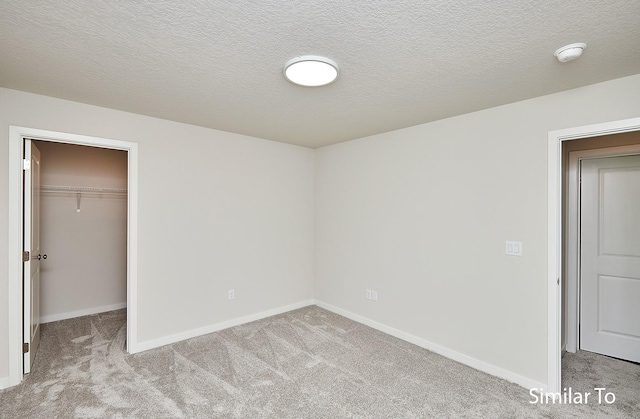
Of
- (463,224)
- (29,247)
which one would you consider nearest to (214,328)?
(29,247)

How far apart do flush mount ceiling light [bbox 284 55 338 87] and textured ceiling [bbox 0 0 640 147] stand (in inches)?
2.1

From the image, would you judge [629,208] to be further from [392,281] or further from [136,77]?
[136,77]

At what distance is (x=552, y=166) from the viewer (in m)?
2.38

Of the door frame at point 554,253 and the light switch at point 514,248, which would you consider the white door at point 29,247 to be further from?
the door frame at point 554,253

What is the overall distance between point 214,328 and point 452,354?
255cm

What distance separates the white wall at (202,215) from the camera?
2.69 metres

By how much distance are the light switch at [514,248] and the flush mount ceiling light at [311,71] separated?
6.55 feet

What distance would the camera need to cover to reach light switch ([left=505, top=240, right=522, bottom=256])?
8.43 ft

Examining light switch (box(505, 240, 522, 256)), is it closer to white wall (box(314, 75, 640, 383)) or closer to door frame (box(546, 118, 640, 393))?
white wall (box(314, 75, 640, 383))

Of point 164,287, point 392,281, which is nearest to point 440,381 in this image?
point 392,281

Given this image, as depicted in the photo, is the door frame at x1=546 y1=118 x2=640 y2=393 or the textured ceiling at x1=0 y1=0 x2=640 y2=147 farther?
the door frame at x1=546 y1=118 x2=640 y2=393

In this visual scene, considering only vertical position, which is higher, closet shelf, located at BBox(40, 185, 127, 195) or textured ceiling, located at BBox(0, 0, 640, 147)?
textured ceiling, located at BBox(0, 0, 640, 147)

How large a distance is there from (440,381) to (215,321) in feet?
8.01

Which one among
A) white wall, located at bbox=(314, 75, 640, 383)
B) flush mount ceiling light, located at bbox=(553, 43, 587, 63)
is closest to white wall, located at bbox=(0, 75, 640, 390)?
white wall, located at bbox=(314, 75, 640, 383)
